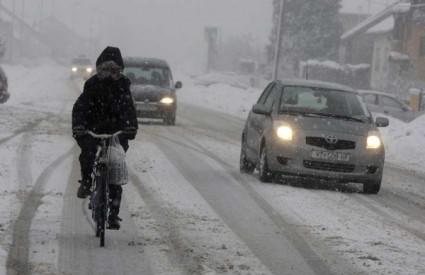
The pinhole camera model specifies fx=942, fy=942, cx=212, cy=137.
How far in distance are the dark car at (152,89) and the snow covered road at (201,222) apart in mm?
7769

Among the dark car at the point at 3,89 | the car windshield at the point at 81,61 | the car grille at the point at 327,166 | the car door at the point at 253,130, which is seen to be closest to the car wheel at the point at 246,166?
the car door at the point at 253,130

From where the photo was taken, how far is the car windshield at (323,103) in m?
14.0

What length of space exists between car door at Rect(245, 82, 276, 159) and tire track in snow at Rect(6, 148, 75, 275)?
3.11 meters

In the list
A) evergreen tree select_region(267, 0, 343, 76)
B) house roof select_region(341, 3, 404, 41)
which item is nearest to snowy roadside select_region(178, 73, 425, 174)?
house roof select_region(341, 3, 404, 41)

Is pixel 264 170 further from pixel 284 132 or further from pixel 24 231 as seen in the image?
pixel 24 231

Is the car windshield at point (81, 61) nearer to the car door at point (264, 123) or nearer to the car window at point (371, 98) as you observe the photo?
the car window at point (371, 98)

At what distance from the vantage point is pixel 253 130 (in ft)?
48.0

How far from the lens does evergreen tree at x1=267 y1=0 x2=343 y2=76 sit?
239ft

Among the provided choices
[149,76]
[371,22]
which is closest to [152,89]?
[149,76]

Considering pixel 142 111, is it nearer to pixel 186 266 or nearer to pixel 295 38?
pixel 186 266

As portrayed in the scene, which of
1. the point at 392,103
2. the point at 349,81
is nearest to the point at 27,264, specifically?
the point at 392,103

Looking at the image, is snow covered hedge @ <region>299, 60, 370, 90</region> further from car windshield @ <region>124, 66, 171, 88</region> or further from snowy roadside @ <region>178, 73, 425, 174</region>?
car windshield @ <region>124, 66, 171, 88</region>

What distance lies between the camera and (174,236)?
8734 millimetres

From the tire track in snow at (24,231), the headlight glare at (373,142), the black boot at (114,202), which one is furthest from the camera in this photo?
the headlight glare at (373,142)
